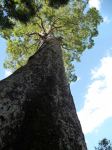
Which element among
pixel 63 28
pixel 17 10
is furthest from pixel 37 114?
pixel 63 28

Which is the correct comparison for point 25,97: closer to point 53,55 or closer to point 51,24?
point 53,55

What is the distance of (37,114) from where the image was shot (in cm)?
496

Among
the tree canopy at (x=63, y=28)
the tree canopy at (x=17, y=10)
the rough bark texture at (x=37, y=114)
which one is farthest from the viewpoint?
the tree canopy at (x=63, y=28)

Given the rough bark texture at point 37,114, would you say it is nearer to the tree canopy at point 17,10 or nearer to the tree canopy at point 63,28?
the tree canopy at point 17,10

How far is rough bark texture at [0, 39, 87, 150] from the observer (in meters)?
4.46

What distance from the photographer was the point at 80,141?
16.1ft

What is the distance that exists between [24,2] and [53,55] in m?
5.10

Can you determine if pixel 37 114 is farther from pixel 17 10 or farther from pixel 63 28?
pixel 63 28

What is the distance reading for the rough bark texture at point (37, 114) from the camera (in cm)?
446

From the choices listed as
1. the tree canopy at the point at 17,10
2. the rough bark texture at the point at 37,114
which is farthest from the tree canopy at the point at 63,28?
the rough bark texture at the point at 37,114

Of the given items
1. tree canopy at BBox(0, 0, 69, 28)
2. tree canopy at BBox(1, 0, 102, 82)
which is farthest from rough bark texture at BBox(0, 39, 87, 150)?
tree canopy at BBox(1, 0, 102, 82)

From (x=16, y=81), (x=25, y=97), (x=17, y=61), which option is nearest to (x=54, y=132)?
(x=25, y=97)

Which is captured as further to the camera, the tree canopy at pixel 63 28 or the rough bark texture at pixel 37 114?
the tree canopy at pixel 63 28

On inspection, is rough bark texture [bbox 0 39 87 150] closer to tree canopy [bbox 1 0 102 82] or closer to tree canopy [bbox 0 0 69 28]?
tree canopy [bbox 0 0 69 28]
